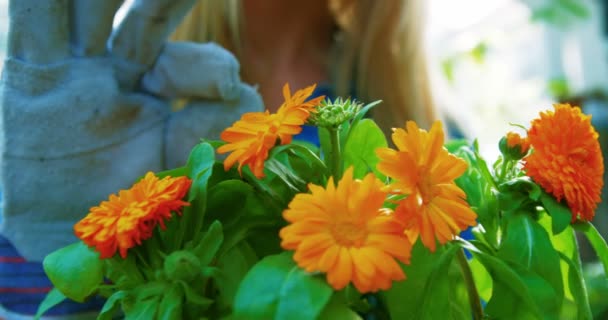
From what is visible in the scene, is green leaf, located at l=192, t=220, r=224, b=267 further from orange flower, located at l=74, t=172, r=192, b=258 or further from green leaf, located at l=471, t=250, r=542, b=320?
green leaf, located at l=471, t=250, r=542, b=320

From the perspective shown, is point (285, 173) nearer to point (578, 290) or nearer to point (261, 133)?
point (261, 133)

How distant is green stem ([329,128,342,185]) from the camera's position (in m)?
0.31

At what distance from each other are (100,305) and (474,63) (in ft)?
7.85

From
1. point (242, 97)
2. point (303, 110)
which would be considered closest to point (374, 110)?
point (242, 97)

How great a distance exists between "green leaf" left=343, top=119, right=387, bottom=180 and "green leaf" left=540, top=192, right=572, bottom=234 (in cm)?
9

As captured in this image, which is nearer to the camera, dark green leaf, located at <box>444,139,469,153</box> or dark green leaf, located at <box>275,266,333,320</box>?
dark green leaf, located at <box>275,266,333,320</box>

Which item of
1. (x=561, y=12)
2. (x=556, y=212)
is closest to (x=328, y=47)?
(x=556, y=212)

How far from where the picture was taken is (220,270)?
0.99 ft

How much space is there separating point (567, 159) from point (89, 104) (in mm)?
308

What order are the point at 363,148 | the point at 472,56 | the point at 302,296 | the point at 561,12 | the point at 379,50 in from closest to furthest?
the point at 302,296 < the point at 363,148 < the point at 379,50 < the point at 472,56 < the point at 561,12

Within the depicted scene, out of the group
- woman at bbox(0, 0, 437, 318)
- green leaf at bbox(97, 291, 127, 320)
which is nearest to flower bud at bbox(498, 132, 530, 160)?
green leaf at bbox(97, 291, 127, 320)

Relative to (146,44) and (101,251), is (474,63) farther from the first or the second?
(101,251)

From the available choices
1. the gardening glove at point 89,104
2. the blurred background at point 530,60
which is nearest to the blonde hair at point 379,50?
the gardening glove at point 89,104

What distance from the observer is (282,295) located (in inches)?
10.1
